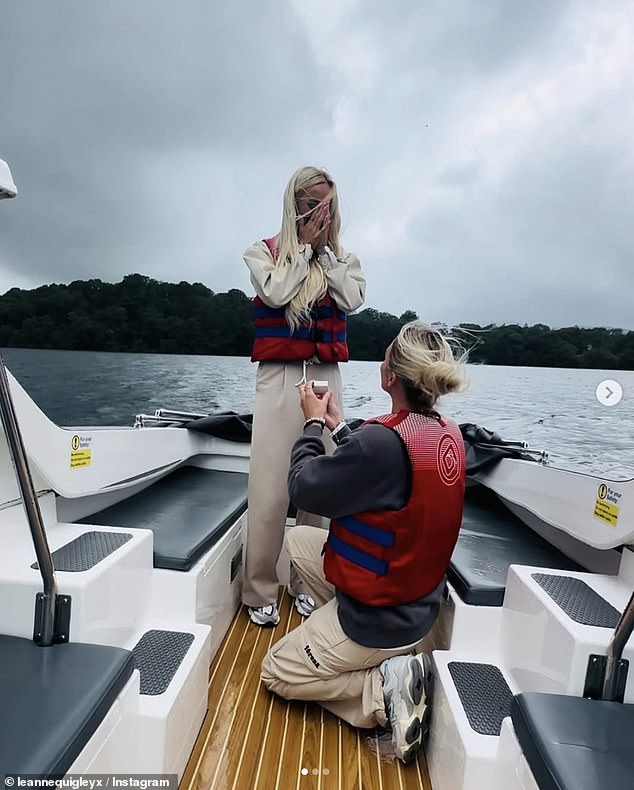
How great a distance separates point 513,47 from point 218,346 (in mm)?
4022

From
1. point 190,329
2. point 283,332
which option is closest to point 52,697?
point 283,332

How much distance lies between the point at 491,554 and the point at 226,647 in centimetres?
97

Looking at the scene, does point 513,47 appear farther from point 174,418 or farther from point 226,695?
point 226,695

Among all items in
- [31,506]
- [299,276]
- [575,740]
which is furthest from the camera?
[299,276]

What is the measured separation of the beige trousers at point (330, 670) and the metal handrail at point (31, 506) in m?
0.64

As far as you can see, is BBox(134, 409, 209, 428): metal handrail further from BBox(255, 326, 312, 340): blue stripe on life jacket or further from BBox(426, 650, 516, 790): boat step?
BBox(426, 650, 516, 790): boat step

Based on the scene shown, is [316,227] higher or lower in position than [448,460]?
higher

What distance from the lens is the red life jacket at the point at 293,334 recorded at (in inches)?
68.3

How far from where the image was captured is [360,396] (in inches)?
151

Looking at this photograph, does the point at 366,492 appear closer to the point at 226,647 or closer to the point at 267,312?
the point at 267,312

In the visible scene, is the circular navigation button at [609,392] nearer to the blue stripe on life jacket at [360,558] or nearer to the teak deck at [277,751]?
the blue stripe on life jacket at [360,558]

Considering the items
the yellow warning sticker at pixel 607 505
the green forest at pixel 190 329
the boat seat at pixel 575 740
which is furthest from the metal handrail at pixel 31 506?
the yellow warning sticker at pixel 607 505

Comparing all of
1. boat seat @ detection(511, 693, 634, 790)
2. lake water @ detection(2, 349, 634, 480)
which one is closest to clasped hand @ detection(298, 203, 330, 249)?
lake water @ detection(2, 349, 634, 480)

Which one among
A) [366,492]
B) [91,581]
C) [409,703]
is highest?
[366,492]
